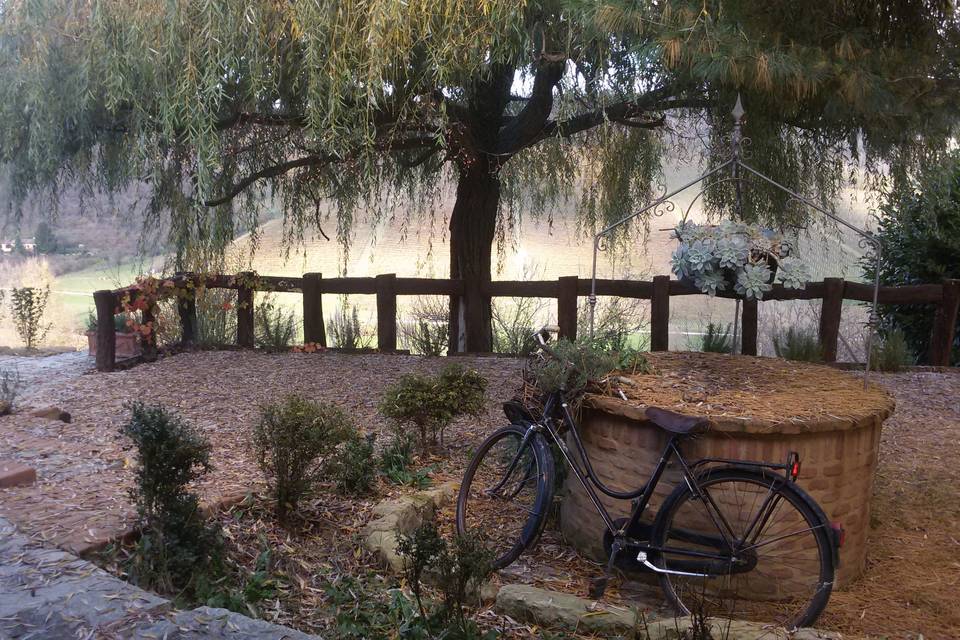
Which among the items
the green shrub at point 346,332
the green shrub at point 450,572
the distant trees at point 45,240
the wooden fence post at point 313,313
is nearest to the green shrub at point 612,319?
the green shrub at point 346,332

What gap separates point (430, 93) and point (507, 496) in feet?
9.82

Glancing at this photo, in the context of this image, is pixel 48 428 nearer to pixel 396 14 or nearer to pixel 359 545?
pixel 359 545

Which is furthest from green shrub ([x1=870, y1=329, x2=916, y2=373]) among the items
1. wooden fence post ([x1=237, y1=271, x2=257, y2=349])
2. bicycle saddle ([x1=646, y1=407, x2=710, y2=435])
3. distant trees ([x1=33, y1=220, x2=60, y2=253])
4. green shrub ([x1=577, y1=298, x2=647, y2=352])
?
distant trees ([x1=33, y1=220, x2=60, y2=253])

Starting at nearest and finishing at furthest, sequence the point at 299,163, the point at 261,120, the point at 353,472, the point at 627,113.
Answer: the point at 353,472 → the point at 261,120 → the point at 627,113 → the point at 299,163

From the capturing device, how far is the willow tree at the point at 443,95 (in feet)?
13.5

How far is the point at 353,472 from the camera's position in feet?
14.3

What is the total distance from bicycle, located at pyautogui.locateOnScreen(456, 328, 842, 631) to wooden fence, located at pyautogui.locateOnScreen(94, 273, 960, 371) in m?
4.59

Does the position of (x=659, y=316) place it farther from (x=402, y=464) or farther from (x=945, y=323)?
(x=402, y=464)

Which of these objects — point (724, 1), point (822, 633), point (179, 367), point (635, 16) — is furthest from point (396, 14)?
point (179, 367)

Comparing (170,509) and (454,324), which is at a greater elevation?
(454,324)

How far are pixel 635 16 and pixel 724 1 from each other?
491 millimetres

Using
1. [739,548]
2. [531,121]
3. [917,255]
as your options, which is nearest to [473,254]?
[531,121]

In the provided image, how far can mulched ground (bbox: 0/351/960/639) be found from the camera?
342 centimetres

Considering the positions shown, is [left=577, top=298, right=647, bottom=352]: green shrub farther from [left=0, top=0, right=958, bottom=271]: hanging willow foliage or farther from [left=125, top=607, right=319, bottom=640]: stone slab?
[left=125, top=607, right=319, bottom=640]: stone slab
